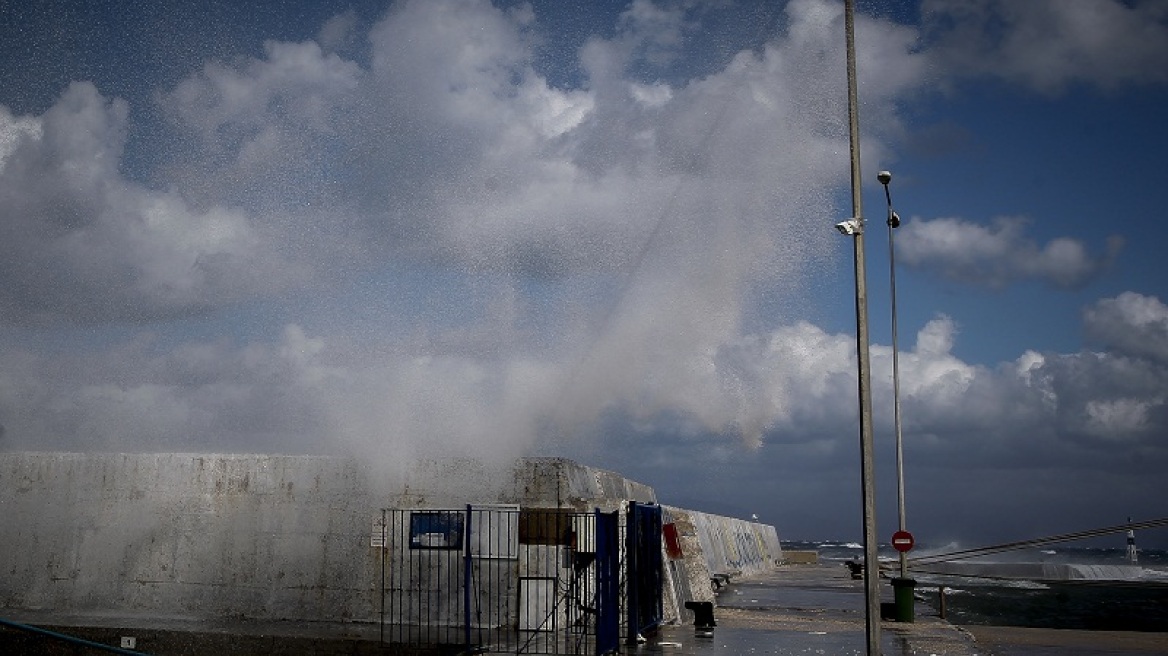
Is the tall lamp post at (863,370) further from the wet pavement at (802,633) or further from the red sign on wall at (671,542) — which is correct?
the red sign on wall at (671,542)

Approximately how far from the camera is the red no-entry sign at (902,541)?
74.3 feet

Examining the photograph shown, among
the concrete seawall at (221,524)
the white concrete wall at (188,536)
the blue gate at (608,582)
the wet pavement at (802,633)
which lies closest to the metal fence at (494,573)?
the concrete seawall at (221,524)

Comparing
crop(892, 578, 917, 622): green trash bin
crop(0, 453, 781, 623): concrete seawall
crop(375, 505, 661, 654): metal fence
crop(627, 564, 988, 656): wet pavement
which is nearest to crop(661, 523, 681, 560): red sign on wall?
crop(0, 453, 781, 623): concrete seawall

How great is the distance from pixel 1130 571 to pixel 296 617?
413 ft

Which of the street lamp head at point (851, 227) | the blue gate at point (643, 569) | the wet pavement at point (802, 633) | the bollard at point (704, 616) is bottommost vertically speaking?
the wet pavement at point (802, 633)

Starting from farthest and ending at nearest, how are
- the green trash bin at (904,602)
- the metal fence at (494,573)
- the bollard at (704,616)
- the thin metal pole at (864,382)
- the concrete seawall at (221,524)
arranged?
the green trash bin at (904,602), the concrete seawall at (221,524), the bollard at (704,616), the metal fence at (494,573), the thin metal pole at (864,382)

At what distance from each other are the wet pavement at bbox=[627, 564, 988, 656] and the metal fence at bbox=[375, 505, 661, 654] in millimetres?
1426

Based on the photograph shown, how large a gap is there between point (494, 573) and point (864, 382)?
9.28 m

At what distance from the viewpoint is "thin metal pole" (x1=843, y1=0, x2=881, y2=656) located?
13.4 metres

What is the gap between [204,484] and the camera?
22.3m

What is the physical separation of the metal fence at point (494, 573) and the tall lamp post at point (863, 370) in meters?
5.79

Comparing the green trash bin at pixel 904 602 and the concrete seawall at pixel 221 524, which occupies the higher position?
the concrete seawall at pixel 221 524

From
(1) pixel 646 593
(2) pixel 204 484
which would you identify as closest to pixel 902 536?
(1) pixel 646 593

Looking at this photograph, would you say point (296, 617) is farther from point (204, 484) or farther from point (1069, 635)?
point (1069, 635)
